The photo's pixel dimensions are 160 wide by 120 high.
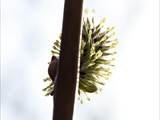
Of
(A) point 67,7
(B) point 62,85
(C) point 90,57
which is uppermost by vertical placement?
(A) point 67,7

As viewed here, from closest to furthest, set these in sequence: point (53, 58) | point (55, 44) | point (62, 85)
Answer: point (62, 85) → point (53, 58) → point (55, 44)

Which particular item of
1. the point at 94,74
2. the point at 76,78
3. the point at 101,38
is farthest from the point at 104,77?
the point at 76,78

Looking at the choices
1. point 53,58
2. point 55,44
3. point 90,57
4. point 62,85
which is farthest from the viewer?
point 55,44

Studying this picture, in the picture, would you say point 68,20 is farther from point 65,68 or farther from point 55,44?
point 55,44

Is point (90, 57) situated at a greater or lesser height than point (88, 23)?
lesser

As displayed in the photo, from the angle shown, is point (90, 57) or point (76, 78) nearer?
point (76, 78)

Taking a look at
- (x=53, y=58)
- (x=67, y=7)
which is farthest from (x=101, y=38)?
(x=67, y=7)

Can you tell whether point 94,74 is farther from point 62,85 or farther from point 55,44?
point 62,85
